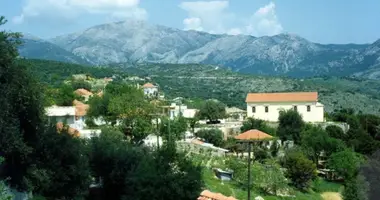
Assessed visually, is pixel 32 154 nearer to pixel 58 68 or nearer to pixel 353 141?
pixel 353 141

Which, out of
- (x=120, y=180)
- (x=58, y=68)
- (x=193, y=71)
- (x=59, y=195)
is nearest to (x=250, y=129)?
(x=120, y=180)

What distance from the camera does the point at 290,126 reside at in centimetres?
5359

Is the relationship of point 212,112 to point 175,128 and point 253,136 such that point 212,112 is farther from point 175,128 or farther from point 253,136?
point 175,128

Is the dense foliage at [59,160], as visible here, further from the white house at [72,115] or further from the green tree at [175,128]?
the white house at [72,115]

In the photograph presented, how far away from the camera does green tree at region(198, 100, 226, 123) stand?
61000 mm

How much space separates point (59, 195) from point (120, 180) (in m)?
3.95

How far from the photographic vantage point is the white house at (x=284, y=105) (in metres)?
59.3

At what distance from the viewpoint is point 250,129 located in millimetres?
52344

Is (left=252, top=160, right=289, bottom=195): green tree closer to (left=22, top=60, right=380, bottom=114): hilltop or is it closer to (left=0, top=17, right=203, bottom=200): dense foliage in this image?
(left=0, top=17, right=203, bottom=200): dense foliage

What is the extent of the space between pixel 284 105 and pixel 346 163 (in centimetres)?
2055

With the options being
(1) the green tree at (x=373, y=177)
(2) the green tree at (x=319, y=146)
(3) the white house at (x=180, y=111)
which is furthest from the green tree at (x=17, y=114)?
(3) the white house at (x=180, y=111)

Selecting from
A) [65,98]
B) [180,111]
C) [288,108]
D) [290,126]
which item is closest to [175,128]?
[290,126]

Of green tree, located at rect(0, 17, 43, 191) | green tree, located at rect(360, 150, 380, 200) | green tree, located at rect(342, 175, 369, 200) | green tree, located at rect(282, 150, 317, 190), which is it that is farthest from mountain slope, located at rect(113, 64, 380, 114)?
green tree, located at rect(0, 17, 43, 191)

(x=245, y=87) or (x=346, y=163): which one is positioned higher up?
(x=245, y=87)
